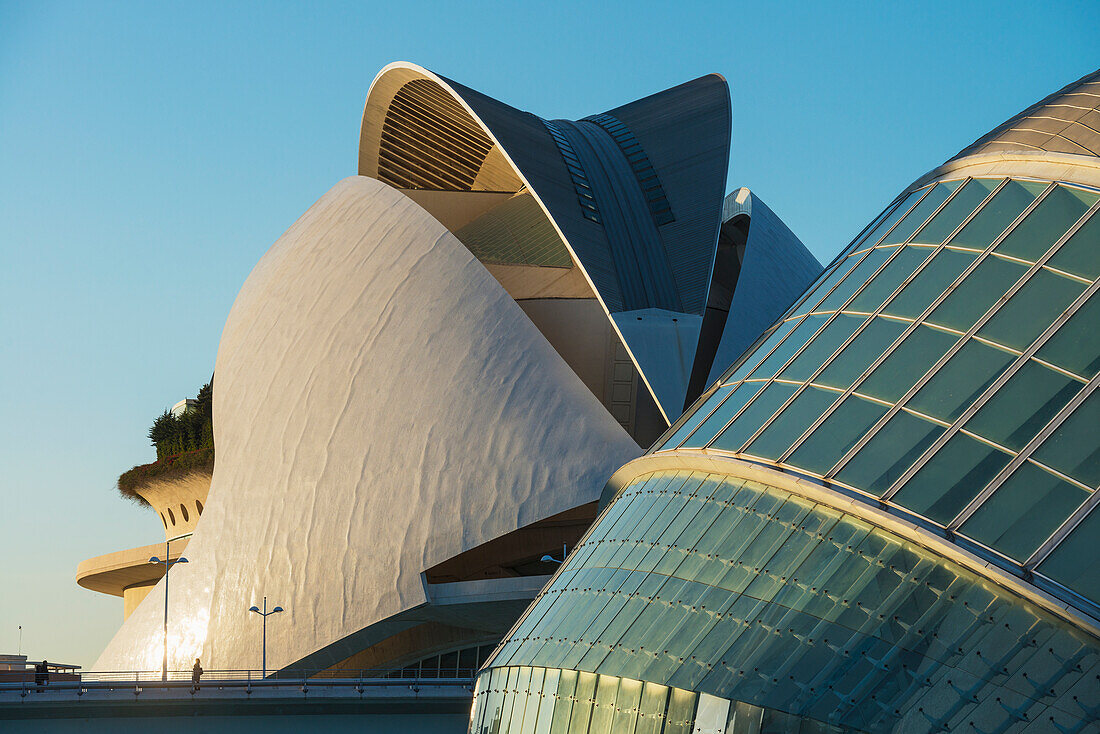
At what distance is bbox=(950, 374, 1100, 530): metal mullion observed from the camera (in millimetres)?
9484

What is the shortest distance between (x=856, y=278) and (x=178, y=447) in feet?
137

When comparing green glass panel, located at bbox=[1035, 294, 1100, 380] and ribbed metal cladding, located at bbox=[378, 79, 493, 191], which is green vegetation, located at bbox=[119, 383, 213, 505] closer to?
ribbed metal cladding, located at bbox=[378, 79, 493, 191]

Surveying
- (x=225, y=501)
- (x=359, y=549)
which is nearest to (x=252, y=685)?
(x=359, y=549)

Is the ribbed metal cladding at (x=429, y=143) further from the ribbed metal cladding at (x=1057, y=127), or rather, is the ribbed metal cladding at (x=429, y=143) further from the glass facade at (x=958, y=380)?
the glass facade at (x=958, y=380)

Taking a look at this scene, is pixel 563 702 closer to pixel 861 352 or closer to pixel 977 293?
pixel 861 352

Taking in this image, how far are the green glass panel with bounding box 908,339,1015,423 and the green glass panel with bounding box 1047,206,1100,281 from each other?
107 cm

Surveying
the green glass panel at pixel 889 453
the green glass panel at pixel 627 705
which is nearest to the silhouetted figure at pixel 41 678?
the green glass panel at pixel 627 705

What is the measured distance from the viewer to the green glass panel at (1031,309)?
10.4 m

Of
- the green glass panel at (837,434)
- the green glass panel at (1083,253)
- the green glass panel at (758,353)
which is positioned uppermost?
the green glass panel at (758,353)

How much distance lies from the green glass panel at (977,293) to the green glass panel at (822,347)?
1.06m

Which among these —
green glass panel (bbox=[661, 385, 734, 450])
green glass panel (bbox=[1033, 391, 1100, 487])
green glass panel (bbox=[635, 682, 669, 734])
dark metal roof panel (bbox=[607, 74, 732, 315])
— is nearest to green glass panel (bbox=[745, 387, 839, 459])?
green glass panel (bbox=[661, 385, 734, 450])

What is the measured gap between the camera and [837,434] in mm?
10992

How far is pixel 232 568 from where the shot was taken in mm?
31156

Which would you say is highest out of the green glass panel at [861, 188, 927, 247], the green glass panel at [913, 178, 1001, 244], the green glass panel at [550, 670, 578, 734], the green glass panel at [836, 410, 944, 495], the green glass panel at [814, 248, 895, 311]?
the green glass panel at [861, 188, 927, 247]
